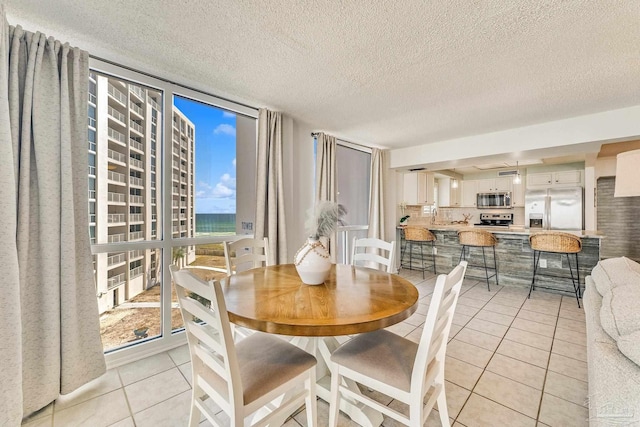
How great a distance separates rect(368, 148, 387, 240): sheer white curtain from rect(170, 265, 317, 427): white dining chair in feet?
11.3

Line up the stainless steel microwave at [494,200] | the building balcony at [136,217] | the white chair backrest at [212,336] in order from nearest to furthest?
1. the white chair backrest at [212,336]
2. the building balcony at [136,217]
3. the stainless steel microwave at [494,200]

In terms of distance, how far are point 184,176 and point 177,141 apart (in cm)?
33

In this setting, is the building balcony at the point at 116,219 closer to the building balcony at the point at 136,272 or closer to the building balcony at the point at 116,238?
the building balcony at the point at 116,238

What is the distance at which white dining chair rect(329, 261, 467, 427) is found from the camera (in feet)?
3.59

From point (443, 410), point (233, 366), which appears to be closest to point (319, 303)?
point (233, 366)

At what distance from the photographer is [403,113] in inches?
124

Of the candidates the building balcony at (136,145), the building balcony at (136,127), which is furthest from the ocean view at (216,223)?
the building balcony at (136,127)

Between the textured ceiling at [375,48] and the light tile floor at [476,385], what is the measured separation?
7.61 ft

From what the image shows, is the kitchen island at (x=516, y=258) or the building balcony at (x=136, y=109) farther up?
the building balcony at (x=136, y=109)

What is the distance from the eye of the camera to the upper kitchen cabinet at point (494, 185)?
642cm

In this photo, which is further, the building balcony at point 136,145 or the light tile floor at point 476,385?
the building balcony at point 136,145

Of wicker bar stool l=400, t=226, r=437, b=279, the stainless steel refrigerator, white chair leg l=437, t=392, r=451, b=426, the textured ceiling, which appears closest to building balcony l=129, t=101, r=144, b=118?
the textured ceiling

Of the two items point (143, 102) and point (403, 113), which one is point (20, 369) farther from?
point (403, 113)

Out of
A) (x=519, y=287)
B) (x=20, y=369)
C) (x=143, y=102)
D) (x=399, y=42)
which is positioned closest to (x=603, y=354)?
(x=399, y=42)
